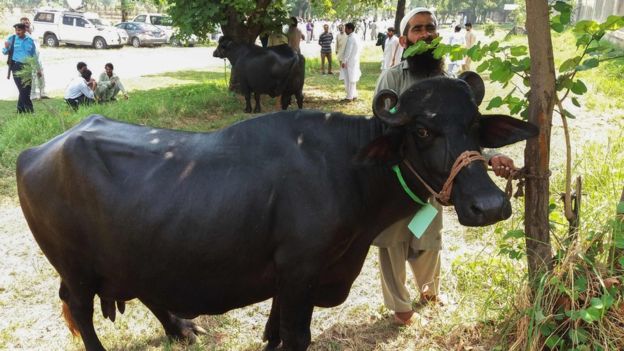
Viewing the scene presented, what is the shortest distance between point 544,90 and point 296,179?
131cm

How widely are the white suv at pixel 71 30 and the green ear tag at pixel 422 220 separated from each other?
27.5 meters

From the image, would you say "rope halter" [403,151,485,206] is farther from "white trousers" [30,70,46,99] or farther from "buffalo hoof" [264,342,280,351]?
"white trousers" [30,70,46,99]

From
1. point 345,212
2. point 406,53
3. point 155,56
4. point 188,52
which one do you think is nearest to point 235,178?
point 345,212

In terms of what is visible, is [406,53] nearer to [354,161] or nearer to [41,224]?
[354,161]

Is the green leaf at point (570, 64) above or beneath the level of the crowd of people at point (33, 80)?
above

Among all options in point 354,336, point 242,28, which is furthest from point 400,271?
point 242,28

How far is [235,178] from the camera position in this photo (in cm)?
283

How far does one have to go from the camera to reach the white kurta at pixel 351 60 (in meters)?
12.4

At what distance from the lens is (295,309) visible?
288cm

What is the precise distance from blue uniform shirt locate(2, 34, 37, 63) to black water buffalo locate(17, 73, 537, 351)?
9.62 metres

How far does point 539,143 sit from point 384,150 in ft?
2.62

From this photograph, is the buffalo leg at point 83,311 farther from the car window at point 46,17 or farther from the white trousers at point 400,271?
the car window at point 46,17

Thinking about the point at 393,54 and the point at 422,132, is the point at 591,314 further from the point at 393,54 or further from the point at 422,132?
the point at 393,54

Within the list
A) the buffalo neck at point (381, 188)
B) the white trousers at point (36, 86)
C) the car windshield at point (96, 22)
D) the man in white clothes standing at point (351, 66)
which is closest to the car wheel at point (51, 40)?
the car windshield at point (96, 22)
